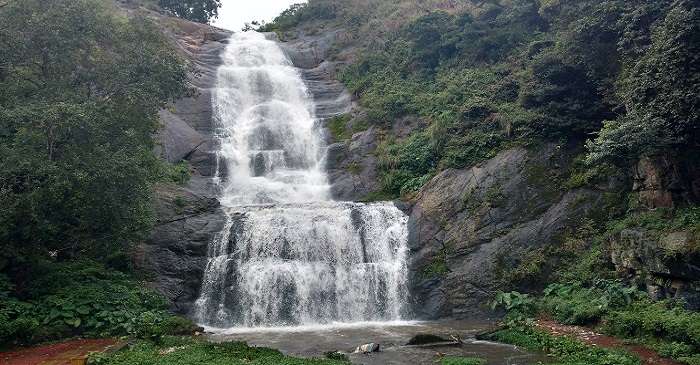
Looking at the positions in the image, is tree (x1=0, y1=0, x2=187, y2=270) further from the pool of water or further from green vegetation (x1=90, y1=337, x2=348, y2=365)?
the pool of water

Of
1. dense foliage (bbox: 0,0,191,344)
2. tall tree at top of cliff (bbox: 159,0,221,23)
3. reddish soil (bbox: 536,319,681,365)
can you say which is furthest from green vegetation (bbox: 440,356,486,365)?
tall tree at top of cliff (bbox: 159,0,221,23)

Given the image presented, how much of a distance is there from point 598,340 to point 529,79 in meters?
14.0

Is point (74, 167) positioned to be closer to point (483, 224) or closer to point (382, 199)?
point (483, 224)

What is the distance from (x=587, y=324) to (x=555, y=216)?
5.78 metres

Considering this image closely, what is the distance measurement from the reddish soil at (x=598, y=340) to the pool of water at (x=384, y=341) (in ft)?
5.23

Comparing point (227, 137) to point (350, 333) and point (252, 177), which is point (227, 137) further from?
point (350, 333)

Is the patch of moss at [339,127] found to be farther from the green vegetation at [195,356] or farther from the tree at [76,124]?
the green vegetation at [195,356]

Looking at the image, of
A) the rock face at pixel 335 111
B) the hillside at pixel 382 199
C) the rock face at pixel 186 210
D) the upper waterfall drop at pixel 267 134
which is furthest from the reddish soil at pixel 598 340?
the upper waterfall drop at pixel 267 134

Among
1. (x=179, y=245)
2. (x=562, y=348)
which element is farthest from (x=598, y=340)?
(x=179, y=245)

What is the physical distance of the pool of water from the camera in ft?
41.9

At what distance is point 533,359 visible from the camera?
1228 cm

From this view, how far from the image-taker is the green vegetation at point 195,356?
11.4 meters

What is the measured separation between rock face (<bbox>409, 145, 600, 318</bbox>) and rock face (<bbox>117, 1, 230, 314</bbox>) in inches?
341

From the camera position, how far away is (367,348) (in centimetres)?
1379
